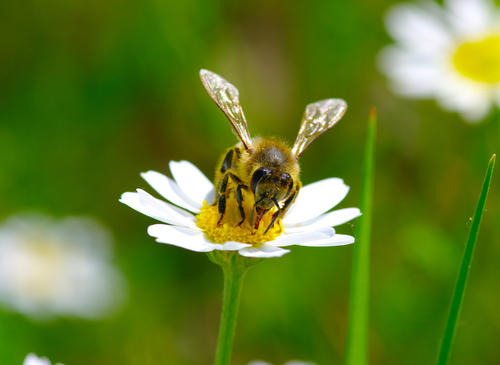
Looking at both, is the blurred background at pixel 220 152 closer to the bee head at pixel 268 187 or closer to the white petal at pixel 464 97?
the white petal at pixel 464 97

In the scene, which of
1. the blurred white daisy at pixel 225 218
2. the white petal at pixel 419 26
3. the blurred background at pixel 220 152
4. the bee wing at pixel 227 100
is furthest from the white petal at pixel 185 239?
the white petal at pixel 419 26

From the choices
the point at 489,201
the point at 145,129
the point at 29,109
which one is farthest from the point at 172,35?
the point at 489,201

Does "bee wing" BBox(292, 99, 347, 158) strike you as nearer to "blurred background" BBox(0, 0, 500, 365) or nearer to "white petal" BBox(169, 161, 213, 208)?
"white petal" BBox(169, 161, 213, 208)

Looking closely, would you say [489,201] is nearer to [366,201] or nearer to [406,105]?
[406,105]

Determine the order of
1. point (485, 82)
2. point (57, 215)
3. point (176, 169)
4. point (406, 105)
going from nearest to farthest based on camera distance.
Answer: point (176, 169) → point (485, 82) → point (57, 215) → point (406, 105)

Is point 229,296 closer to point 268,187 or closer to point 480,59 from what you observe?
point 268,187

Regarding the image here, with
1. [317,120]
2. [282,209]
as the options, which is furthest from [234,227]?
[317,120]
